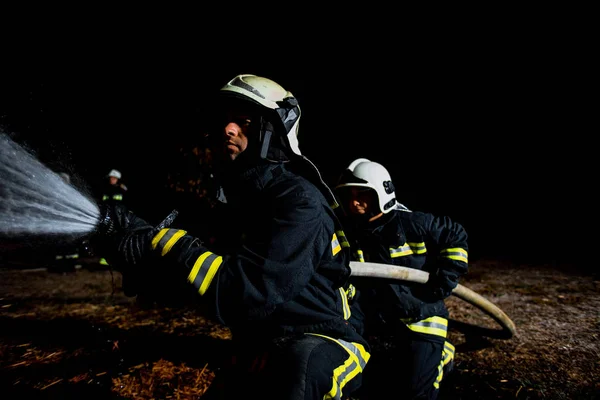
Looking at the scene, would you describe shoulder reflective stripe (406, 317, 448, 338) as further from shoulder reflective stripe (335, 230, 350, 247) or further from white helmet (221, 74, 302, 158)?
white helmet (221, 74, 302, 158)

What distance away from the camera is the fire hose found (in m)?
2.87

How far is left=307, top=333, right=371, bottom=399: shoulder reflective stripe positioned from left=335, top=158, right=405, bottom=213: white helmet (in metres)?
2.02

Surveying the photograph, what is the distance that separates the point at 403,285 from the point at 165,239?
9.29ft

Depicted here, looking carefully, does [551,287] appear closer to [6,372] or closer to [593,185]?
[6,372]

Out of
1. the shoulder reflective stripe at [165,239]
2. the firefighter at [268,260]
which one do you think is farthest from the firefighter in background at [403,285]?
the shoulder reflective stripe at [165,239]

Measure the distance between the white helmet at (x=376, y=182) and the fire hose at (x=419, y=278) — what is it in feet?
2.85

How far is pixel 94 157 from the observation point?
74.3 feet

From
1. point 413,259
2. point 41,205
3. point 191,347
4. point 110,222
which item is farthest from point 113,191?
point 413,259

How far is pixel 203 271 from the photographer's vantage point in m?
1.64

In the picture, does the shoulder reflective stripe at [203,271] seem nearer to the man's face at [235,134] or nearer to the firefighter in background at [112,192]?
the man's face at [235,134]

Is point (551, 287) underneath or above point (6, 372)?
above

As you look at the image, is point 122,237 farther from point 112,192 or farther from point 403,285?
point 112,192

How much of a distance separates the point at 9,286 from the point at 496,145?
68.6 ft

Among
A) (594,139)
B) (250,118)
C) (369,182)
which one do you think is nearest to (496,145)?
(594,139)
